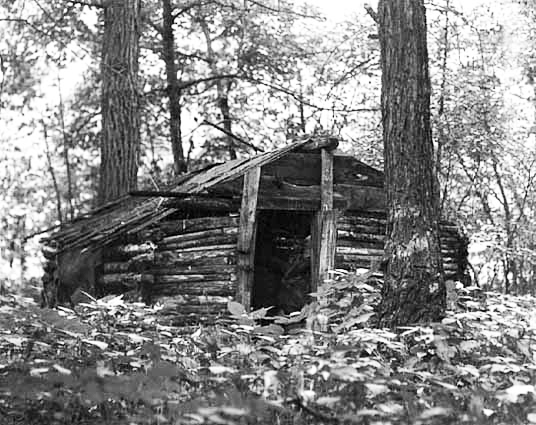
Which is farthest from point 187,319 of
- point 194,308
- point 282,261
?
point 282,261

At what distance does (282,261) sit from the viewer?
46.4 ft

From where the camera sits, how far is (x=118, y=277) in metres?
12.5

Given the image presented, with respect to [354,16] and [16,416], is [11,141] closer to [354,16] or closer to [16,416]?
[354,16]

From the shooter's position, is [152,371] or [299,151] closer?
[152,371]

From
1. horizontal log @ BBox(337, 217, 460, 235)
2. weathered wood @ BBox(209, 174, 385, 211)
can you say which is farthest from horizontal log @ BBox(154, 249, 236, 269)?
horizontal log @ BBox(337, 217, 460, 235)

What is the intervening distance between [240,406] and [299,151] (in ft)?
29.5

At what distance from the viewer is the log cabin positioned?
11.6 metres

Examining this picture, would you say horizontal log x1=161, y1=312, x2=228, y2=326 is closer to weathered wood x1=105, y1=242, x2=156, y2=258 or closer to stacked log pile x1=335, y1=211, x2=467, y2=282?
weathered wood x1=105, y1=242, x2=156, y2=258

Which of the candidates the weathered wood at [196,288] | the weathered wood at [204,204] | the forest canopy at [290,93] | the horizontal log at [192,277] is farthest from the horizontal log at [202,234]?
the forest canopy at [290,93]

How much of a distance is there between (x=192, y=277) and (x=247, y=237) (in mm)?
1152

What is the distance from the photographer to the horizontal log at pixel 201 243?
1172cm

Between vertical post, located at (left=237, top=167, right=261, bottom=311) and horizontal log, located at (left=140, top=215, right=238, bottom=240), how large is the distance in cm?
25

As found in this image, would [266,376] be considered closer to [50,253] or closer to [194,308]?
[194,308]

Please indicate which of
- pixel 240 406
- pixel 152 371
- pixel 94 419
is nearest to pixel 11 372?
pixel 94 419
